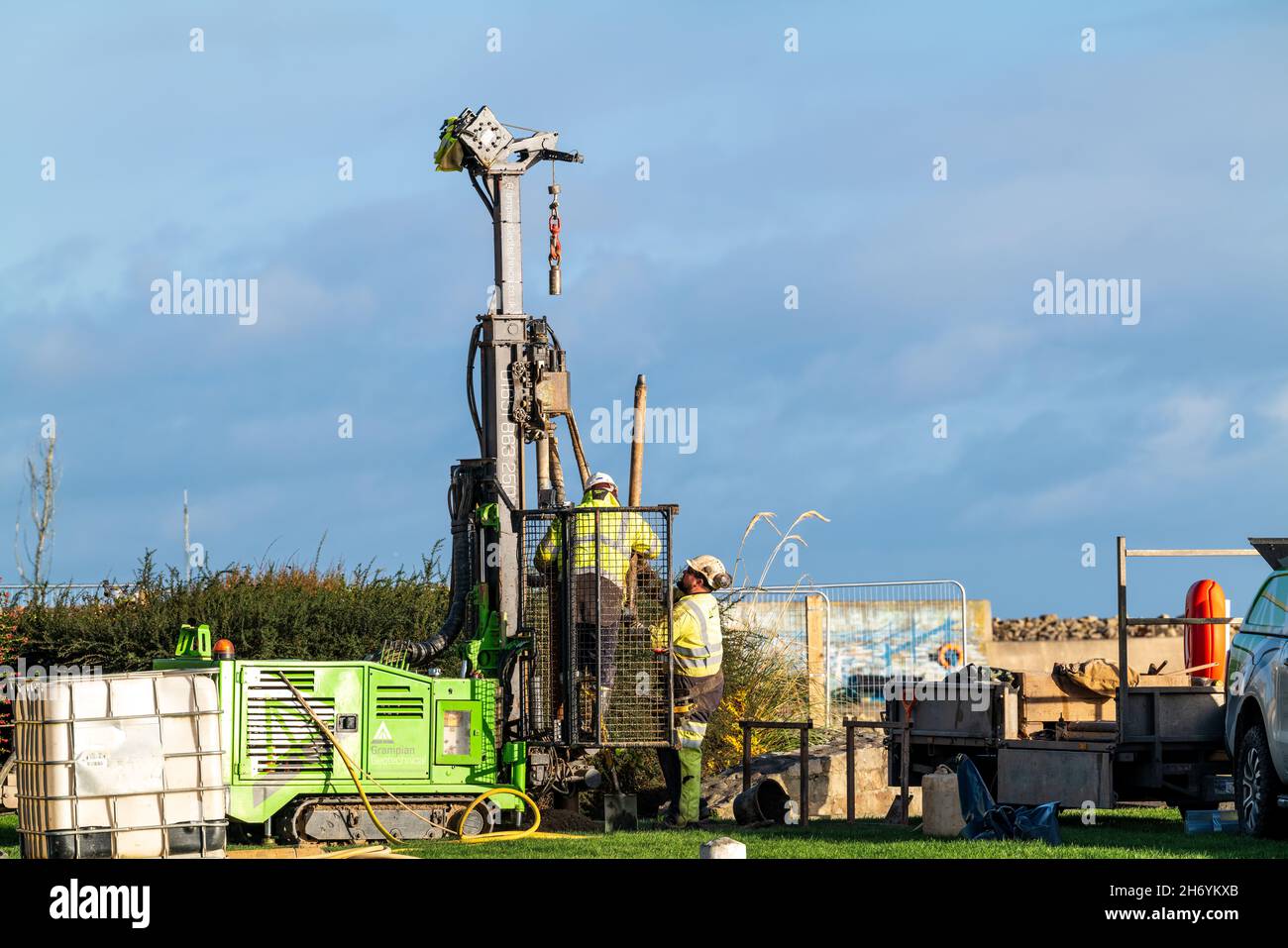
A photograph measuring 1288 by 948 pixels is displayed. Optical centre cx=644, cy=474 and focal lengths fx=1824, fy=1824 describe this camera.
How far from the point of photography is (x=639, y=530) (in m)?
14.7

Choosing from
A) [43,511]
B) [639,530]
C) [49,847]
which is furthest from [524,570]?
[43,511]

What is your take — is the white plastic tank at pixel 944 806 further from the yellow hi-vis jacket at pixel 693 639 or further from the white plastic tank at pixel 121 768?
the white plastic tank at pixel 121 768

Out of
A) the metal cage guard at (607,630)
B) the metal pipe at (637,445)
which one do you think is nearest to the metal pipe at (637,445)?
the metal pipe at (637,445)

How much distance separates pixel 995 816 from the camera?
13.9 meters

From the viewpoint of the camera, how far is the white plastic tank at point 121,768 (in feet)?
39.2

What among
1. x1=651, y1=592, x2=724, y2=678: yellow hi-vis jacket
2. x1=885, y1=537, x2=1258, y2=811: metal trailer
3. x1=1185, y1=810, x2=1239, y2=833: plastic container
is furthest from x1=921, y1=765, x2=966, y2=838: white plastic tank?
x1=651, y1=592, x2=724, y2=678: yellow hi-vis jacket

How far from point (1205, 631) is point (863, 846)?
4.97 metres

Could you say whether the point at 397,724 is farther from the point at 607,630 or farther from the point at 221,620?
the point at 221,620

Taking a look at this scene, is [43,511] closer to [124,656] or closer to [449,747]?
[124,656]

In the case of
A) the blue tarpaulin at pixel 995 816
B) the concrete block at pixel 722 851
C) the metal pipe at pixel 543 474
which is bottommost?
the blue tarpaulin at pixel 995 816

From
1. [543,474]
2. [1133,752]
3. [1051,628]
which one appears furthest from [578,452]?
[1051,628]

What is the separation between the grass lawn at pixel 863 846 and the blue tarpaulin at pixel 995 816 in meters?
0.22

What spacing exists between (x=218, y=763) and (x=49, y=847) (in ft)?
3.94
